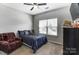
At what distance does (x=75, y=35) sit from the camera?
176cm

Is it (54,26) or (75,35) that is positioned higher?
(54,26)

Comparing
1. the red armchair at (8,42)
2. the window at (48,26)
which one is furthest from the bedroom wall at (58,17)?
the red armchair at (8,42)

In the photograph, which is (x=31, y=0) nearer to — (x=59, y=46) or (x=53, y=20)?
(x=53, y=20)

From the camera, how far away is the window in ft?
5.70

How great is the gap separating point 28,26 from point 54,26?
387 mm

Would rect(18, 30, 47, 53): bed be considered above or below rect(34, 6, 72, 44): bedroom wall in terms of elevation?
below

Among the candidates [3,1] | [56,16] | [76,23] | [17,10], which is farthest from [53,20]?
[3,1]

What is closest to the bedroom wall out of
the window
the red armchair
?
the window

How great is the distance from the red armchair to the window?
0.40m

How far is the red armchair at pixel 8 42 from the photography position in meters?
1.68

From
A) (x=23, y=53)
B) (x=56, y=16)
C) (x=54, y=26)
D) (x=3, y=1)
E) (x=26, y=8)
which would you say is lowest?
(x=23, y=53)

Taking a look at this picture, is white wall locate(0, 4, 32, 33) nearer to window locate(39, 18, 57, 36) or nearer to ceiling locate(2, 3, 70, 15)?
ceiling locate(2, 3, 70, 15)

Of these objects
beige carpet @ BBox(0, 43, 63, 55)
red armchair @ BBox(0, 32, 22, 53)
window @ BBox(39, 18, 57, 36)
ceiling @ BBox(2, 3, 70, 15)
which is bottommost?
beige carpet @ BBox(0, 43, 63, 55)

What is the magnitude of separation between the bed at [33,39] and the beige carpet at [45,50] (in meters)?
0.05
